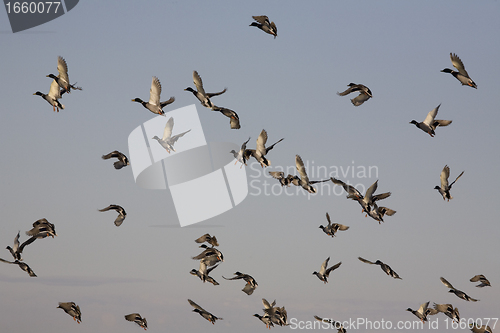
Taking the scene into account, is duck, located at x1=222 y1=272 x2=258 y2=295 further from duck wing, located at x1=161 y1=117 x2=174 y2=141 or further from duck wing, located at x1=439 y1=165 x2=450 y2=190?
duck wing, located at x1=439 y1=165 x2=450 y2=190

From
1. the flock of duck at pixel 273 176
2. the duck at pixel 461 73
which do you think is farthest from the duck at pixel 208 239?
the duck at pixel 461 73

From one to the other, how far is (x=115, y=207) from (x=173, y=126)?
805 centimetres

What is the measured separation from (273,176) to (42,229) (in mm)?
14818

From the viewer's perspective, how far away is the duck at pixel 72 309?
3503cm

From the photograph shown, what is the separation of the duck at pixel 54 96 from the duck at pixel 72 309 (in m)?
12.3

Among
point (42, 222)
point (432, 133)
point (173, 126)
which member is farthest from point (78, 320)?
point (432, 133)

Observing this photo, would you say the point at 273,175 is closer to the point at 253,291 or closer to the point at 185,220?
the point at 253,291

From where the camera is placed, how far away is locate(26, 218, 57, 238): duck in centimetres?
3139

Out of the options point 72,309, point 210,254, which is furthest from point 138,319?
point 210,254

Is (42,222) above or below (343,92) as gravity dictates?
below

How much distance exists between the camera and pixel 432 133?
1291 inches

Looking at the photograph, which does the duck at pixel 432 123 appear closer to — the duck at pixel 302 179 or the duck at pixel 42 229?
the duck at pixel 302 179

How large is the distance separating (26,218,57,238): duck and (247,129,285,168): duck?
12066mm

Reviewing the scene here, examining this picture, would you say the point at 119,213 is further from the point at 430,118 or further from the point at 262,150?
the point at 430,118
